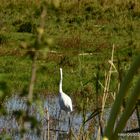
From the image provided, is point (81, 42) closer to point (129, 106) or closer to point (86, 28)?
point (86, 28)

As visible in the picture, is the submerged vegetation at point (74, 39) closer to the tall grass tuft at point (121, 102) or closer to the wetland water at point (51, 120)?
the wetland water at point (51, 120)

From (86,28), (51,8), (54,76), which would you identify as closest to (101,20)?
(86,28)

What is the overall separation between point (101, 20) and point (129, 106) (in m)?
21.8

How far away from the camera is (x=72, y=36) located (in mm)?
20297

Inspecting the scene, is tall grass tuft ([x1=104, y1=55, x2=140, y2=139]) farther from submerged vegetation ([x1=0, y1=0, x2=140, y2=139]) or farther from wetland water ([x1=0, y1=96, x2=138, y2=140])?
submerged vegetation ([x1=0, y1=0, x2=140, y2=139])

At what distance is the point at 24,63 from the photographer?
52.3 feet

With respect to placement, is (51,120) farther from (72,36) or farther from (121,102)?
(72,36)

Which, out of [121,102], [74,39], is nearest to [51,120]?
[121,102]

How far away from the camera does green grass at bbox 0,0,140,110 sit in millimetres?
14453

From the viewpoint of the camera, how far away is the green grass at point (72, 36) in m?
14.5

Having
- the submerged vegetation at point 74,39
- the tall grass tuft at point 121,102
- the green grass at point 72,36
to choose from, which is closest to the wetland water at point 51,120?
the submerged vegetation at point 74,39

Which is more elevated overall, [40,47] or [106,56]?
[106,56]

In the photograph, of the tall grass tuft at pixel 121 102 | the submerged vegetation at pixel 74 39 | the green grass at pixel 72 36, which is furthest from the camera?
the green grass at pixel 72 36

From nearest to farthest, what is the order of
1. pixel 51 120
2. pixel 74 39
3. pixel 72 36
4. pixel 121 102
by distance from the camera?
pixel 121 102, pixel 51 120, pixel 74 39, pixel 72 36
